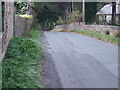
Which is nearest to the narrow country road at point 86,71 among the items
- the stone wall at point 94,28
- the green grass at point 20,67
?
the green grass at point 20,67

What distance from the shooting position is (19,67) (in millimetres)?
7359

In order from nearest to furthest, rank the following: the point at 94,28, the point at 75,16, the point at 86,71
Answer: the point at 86,71 < the point at 94,28 < the point at 75,16

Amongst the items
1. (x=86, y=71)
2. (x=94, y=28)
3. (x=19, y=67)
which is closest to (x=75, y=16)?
(x=94, y=28)

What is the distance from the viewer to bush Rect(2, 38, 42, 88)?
6077 millimetres

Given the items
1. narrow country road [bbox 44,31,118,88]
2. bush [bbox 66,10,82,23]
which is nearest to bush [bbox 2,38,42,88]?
narrow country road [bbox 44,31,118,88]

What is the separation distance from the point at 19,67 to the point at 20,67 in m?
0.03

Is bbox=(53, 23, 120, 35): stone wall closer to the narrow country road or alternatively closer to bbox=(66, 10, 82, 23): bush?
bbox=(66, 10, 82, 23): bush

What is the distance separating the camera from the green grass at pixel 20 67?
608 cm

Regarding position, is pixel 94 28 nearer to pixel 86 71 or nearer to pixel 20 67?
pixel 86 71

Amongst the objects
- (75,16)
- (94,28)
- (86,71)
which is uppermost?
(75,16)

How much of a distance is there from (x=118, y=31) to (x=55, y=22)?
26842 mm

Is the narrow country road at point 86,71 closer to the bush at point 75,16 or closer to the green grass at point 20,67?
the green grass at point 20,67

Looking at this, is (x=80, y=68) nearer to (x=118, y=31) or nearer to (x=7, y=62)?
(x=7, y=62)

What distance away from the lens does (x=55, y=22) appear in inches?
1838
